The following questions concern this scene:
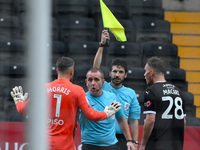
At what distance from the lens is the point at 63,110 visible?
2.17 meters

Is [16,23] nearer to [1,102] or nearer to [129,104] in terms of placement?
[1,102]

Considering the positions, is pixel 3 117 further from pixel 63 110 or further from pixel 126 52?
pixel 126 52

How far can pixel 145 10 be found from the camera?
18.0 feet

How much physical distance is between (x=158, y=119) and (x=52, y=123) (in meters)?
0.98

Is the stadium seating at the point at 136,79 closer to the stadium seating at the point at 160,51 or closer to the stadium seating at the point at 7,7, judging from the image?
the stadium seating at the point at 160,51

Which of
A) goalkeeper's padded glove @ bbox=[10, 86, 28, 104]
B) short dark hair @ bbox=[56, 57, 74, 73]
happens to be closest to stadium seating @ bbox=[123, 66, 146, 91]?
short dark hair @ bbox=[56, 57, 74, 73]

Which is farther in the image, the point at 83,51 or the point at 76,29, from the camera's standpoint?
the point at 76,29

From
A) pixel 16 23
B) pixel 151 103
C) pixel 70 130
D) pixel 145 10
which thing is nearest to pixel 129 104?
pixel 151 103

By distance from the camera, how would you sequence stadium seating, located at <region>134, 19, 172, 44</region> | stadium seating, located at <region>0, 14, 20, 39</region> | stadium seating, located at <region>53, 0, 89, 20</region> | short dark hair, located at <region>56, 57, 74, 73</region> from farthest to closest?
stadium seating, located at <region>53, 0, 89, 20</region>
stadium seating, located at <region>134, 19, 172, 44</region>
stadium seating, located at <region>0, 14, 20, 39</region>
short dark hair, located at <region>56, 57, 74, 73</region>

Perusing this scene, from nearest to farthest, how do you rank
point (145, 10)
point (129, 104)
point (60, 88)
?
point (60, 88), point (129, 104), point (145, 10)

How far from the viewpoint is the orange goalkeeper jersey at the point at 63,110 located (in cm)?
216

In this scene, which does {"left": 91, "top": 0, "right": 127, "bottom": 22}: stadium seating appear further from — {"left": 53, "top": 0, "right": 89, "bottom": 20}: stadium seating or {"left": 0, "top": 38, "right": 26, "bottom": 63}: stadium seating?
{"left": 0, "top": 38, "right": 26, "bottom": 63}: stadium seating

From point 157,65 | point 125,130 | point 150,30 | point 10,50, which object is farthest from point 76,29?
point 125,130

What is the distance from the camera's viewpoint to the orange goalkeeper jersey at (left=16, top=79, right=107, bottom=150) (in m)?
2.16
